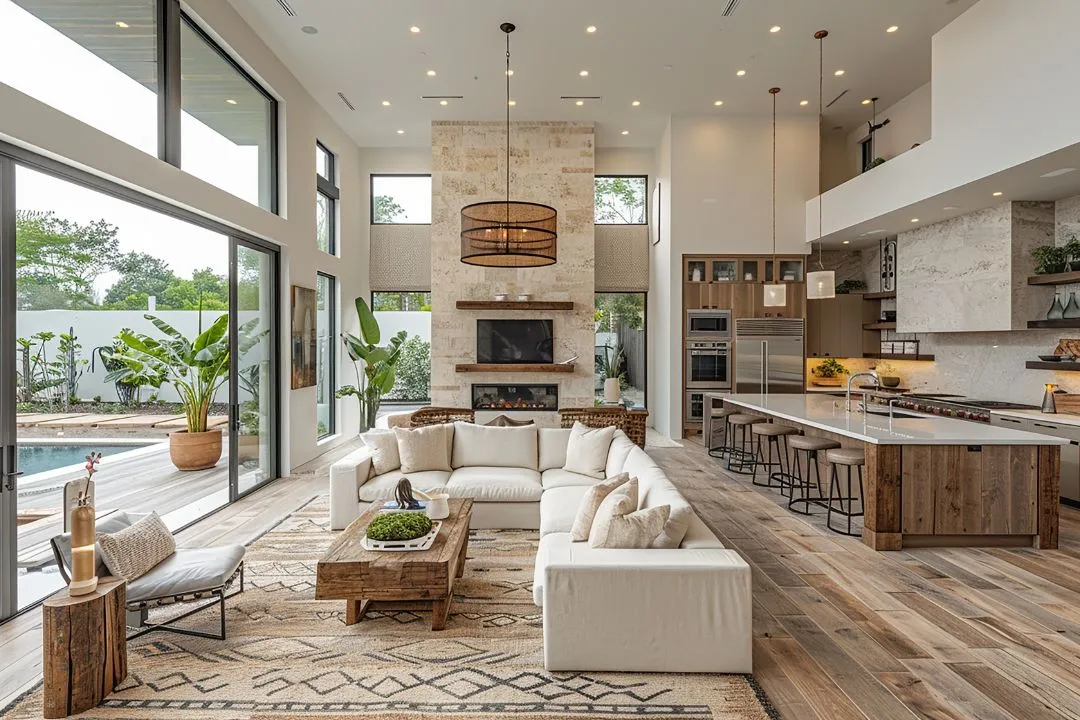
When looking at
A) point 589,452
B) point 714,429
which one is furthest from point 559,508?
point 714,429

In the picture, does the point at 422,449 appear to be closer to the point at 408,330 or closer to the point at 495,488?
the point at 495,488

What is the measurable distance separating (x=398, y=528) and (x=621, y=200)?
8543 mm

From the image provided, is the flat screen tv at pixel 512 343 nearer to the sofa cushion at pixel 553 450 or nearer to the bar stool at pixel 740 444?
the bar stool at pixel 740 444

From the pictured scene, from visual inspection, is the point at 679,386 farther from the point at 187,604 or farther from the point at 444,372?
the point at 187,604

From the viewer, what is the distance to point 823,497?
18.2 feet

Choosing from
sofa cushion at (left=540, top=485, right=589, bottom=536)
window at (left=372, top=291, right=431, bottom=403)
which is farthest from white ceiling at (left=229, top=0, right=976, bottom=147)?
sofa cushion at (left=540, top=485, right=589, bottom=536)

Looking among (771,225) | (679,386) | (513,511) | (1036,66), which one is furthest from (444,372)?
(1036,66)

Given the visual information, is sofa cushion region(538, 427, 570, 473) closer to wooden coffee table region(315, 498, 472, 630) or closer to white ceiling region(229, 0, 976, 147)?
wooden coffee table region(315, 498, 472, 630)

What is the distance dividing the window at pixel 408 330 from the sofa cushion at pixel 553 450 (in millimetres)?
5437

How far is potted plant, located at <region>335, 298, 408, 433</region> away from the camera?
897cm

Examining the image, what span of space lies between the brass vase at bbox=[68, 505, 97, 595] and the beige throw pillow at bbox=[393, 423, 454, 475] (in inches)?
104

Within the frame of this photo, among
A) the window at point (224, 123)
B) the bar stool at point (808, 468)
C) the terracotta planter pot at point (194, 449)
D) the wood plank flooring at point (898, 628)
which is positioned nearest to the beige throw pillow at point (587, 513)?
the wood plank flooring at point (898, 628)

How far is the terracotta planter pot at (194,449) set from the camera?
536 centimetres

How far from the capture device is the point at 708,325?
906 centimetres
